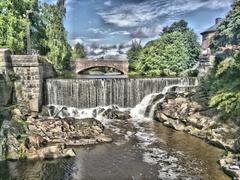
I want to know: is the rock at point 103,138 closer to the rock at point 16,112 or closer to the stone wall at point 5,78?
the rock at point 16,112

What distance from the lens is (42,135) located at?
56.1ft

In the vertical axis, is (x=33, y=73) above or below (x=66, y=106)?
above

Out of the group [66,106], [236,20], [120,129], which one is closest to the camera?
[120,129]

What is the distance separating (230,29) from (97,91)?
84.0 ft

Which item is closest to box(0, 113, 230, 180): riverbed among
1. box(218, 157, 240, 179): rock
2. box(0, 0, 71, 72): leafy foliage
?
box(218, 157, 240, 179): rock

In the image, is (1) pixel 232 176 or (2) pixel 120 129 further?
(2) pixel 120 129

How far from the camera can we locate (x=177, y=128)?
20141 mm

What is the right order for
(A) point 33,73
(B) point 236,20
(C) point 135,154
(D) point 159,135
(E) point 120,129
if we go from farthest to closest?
(B) point 236,20
(A) point 33,73
(E) point 120,129
(D) point 159,135
(C) point 135,154

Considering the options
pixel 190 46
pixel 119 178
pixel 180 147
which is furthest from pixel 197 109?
pixel 190 46

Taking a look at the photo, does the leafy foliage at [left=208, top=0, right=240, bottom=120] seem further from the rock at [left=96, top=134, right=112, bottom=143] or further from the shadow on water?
the rock at [left=96, top=134, right=112, bottom=143]

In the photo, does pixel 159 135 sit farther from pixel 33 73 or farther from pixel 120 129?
pixel 33 73

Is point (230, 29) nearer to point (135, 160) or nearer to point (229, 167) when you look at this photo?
point (229, 167)

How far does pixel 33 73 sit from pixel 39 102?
2.37 meters

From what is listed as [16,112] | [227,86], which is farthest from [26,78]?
[227,86]
